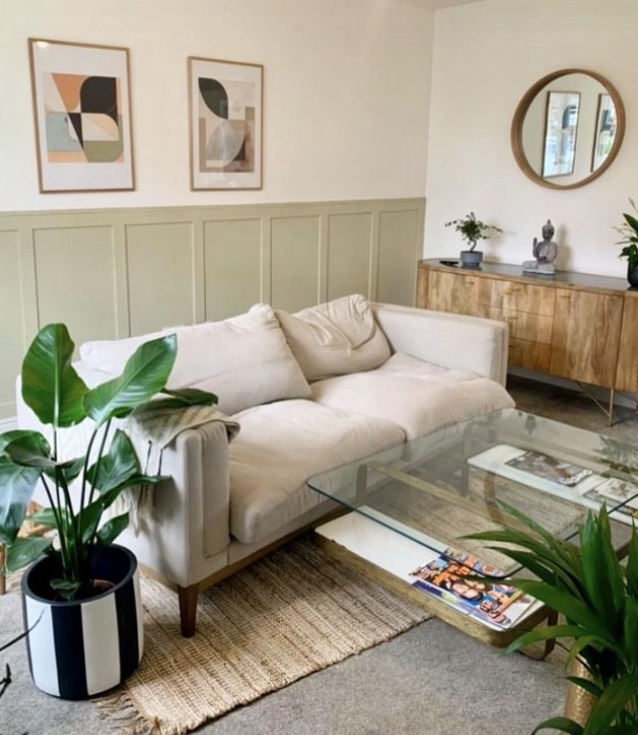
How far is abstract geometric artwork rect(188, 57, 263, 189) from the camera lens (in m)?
4.26

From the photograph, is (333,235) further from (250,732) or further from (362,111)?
(250,732)

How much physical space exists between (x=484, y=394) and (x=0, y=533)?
2.14 metres

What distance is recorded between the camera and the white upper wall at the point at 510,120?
173 inches

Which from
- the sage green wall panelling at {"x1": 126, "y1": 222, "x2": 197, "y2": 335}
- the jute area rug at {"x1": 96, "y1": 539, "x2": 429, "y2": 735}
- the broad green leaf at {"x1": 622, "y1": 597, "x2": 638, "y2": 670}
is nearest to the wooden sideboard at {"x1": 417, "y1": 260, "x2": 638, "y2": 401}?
the sage green wall panelling at {"x1": 126, "y1": 222, "x2": 197, "y2": 335}

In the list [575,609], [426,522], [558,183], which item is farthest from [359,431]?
[558,183]

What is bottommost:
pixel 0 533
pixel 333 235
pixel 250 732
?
pixel 250 732

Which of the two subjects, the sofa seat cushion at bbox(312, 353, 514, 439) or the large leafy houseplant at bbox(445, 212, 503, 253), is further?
the large leafy houseplant at bbox(445, 212, 503, 253)

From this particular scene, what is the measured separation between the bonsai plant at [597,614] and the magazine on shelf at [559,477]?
1202 millimetres

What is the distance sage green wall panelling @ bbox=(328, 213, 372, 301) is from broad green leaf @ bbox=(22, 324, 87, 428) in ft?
10.6

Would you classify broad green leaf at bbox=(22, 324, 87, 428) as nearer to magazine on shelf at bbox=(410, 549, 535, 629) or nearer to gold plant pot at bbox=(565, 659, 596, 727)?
magazine on shelf at bbox=(410, 549, 535, 629)

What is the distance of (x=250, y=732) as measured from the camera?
1916 millimetres

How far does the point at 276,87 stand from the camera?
15.0ft

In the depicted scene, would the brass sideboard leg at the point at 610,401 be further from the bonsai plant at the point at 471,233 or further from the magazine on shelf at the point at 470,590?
the magazine on shelf at the point at 470,590

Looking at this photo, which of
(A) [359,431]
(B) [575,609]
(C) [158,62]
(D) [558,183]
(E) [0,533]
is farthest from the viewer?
(D) [558,183]
